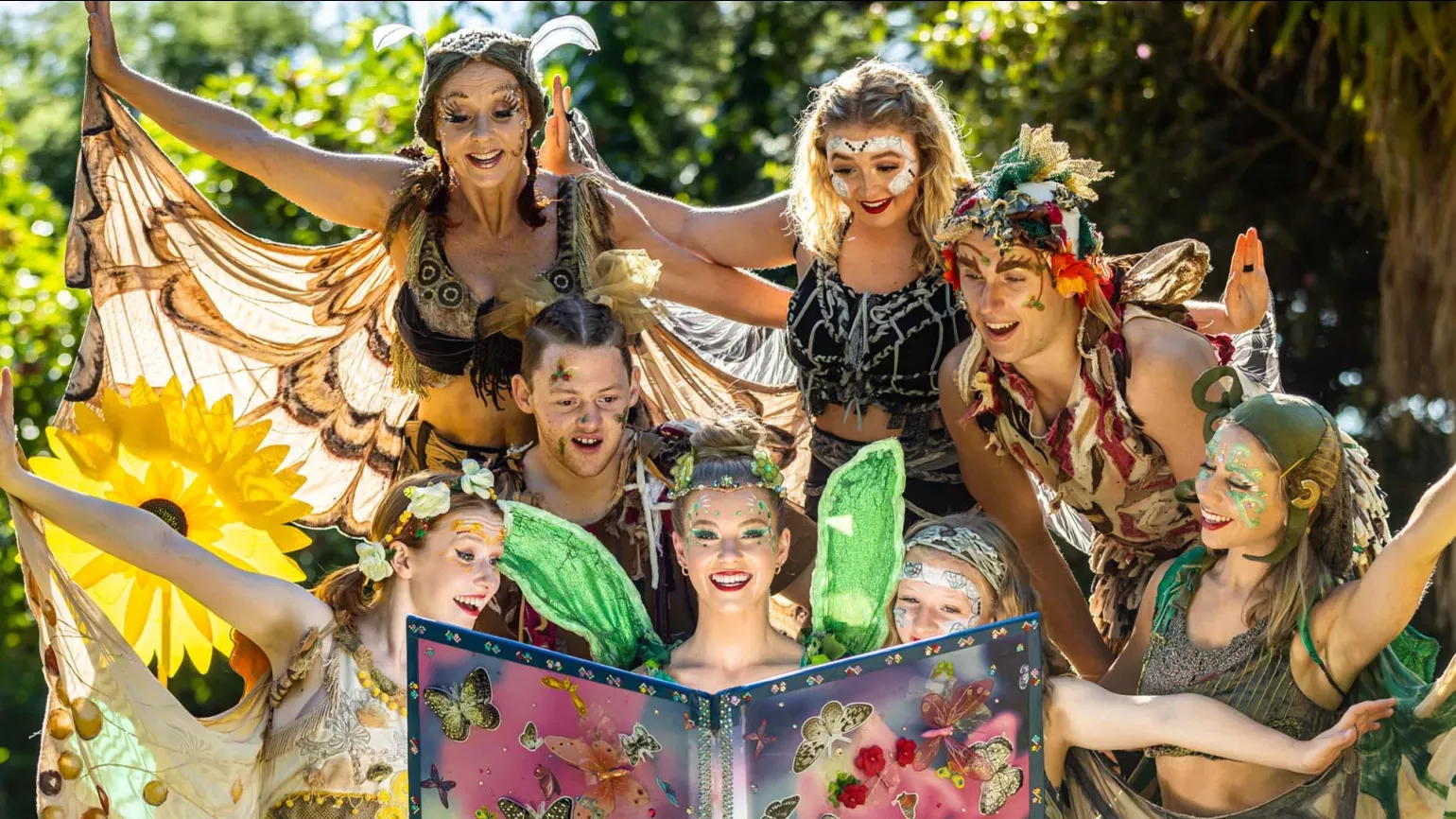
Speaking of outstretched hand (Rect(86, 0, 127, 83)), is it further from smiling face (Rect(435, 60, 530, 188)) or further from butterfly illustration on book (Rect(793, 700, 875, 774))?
butterfly illustration on book (Rect(793, 700, 875, 774))

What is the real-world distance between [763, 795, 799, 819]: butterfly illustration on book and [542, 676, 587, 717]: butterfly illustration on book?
0.34m

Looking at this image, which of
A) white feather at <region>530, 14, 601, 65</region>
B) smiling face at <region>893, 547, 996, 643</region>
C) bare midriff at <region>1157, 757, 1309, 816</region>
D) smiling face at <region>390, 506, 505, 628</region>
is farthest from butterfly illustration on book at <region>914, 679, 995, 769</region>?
white feather at <region>530, 14, 601, 65</region>

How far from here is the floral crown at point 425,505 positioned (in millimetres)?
4312

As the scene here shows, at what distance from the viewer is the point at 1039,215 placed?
15.0 feet

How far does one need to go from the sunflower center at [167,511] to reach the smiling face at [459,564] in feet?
2.49

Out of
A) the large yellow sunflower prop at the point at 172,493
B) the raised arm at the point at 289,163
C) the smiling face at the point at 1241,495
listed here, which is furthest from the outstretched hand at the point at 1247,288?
the large yellow sunflower prop at the point at 172,493

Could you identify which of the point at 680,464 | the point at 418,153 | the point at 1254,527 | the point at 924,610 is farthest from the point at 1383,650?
the point at 418,153

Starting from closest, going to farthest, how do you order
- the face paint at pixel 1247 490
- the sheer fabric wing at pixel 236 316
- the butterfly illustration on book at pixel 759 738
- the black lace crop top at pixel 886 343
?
the butterfly illustration on book at pixel 759 738 < the face paint at pixel 1247 490 < the black lace crop top at pixel 886 343 < the sheer fabric wing at pixel 236 316

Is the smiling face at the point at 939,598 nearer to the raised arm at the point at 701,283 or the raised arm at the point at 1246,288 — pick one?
the raised arm at the point at 1246,288

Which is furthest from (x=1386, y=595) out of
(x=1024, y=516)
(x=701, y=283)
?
(x=701, y=283)

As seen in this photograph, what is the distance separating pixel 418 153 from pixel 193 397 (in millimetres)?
832

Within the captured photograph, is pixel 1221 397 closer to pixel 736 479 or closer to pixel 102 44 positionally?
pixel 736 479

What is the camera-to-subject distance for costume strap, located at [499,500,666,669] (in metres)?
4.09

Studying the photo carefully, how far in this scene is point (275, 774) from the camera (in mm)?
4383
